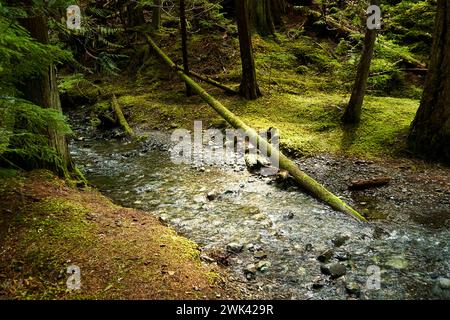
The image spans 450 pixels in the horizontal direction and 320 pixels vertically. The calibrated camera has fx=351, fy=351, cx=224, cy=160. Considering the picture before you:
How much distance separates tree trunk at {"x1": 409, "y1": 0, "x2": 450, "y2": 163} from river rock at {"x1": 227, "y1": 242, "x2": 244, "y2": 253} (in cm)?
499

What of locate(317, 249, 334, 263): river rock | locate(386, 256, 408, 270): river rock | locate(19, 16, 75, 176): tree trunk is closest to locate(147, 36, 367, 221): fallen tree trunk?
locate(386, 256, 408, 270): river rock

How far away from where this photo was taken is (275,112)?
10.6m

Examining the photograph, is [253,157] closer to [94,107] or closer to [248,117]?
[248,117]

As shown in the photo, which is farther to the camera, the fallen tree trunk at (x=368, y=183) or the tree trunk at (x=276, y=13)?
the tree trunk at (x=276, y=13)

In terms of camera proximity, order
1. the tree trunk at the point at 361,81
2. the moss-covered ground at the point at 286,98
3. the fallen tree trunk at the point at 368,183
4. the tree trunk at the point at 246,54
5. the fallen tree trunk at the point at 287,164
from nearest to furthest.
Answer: the fallen tree trunk at the point at 287,164
the fallen tree trunk at the point at 368,183
the tree trunk at the point at 361,81
the moss-covered ground at the point at 286,98
the tree trunk at the point at 246,54

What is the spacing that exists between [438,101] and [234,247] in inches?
208

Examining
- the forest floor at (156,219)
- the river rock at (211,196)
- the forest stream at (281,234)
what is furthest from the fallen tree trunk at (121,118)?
the river rock at (211,196)

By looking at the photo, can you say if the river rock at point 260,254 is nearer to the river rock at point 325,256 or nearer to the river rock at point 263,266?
the river rock at point 263,266

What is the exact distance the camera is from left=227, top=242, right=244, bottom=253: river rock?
4922 mm

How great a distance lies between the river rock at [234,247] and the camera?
16.1 feet

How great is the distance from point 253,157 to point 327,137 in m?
2.17

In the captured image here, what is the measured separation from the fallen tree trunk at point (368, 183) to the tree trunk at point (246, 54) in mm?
5480

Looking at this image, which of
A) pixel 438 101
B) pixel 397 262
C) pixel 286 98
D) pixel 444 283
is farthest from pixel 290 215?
pixel 286 98
